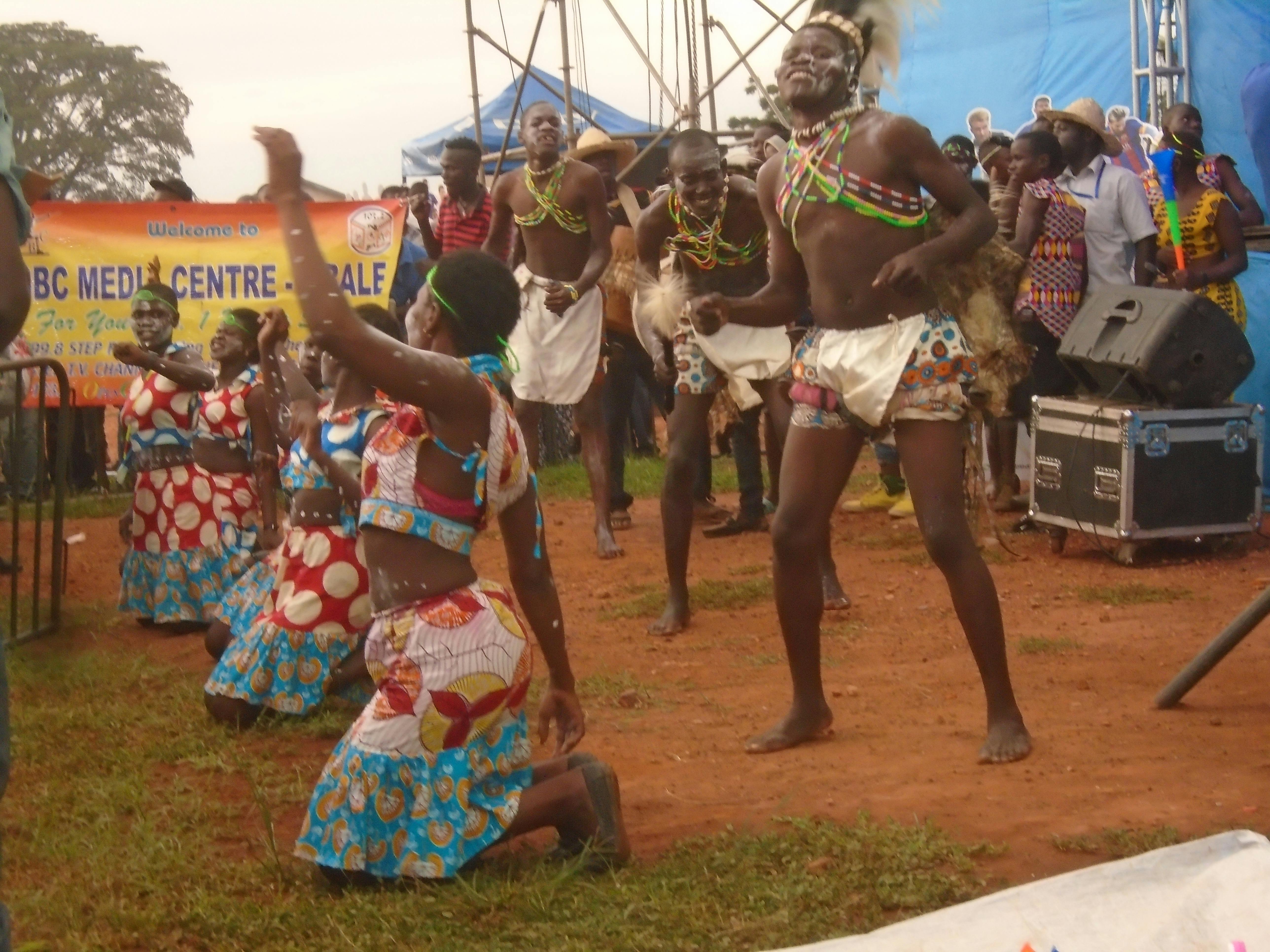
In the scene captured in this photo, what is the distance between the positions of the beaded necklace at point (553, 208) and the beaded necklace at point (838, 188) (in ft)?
10.8

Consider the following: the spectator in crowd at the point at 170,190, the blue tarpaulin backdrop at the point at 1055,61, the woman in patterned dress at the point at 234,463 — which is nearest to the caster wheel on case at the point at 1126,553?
the blue tarpaulin backdrop at the point at 1055,61

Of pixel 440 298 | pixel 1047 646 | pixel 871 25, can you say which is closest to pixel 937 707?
pixel 1047 646

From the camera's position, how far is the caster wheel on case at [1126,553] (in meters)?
7.11

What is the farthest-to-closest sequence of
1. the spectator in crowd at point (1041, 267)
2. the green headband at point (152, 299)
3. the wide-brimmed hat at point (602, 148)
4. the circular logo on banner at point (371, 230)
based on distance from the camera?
the circular logo on banner at point (371, 230) < the wide-brimmed hat at point (602, 148) < the spectator in crowd at point (1041, 267) < the green headband at point (152, 299)

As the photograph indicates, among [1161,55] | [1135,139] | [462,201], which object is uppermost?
[1161,55]

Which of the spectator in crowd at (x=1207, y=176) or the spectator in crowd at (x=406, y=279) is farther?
the spectator in crowd at (x=406, y=279)

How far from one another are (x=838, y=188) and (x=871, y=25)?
62cm

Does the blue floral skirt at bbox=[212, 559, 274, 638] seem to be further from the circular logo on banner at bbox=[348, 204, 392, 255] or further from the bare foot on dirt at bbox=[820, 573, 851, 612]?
the circular logo on banner at bbox=[348, 204, 392, 255]

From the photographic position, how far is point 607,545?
782 centimetres

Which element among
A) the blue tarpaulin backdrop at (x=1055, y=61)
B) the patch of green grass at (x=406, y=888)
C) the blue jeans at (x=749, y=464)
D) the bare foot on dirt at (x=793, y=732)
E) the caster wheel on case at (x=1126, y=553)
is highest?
the blue tarpaulin backdrop at (x=1055, y=61)

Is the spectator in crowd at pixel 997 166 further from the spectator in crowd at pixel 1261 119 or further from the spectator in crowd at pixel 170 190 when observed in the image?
the spectator in crowd at pixel 170 190

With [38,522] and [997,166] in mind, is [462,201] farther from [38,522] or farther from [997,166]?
[38,522]

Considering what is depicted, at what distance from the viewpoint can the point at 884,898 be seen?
3.16 m

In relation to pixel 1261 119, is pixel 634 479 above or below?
below
